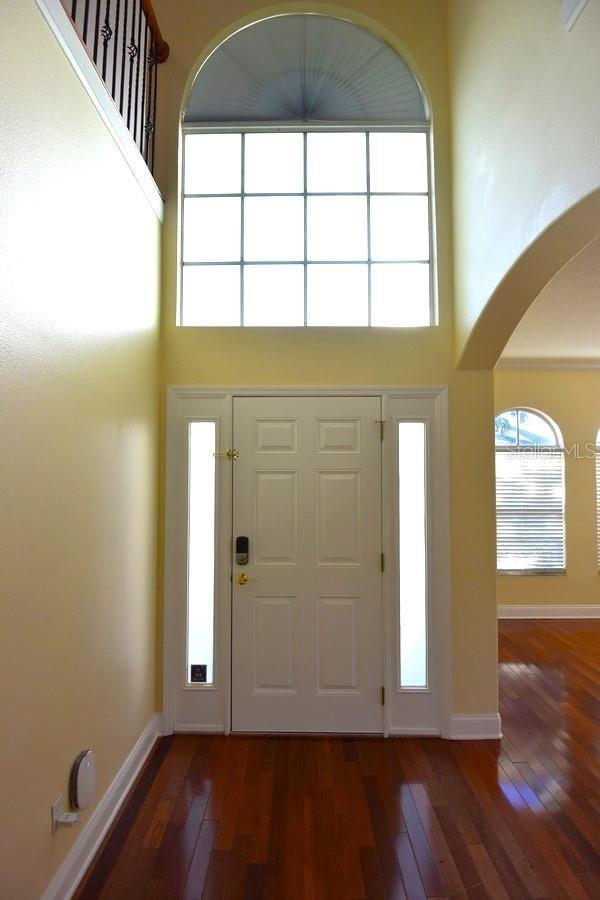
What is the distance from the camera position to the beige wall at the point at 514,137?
1735 millimetres

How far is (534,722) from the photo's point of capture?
3307 millimetres

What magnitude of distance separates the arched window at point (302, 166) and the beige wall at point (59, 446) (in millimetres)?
780

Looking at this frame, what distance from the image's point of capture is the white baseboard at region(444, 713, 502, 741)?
3072mm

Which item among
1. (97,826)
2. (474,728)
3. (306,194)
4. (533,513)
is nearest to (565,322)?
(533,513)

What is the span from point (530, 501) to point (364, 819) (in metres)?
4.37

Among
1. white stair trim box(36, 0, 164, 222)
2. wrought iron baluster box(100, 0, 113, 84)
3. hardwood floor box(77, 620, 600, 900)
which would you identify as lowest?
hardwood floor box(77, 620, 600, 900)

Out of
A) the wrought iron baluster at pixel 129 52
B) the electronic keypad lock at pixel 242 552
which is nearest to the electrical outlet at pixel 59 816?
the electronic keypad lock at pixel 242 552

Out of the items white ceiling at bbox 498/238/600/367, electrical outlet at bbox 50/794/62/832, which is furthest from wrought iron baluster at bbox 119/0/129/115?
electrical outlet at bbox 50/794/62/832

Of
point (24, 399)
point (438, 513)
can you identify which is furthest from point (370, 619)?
point (24, 399)

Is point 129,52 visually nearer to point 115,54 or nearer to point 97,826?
point 115,54

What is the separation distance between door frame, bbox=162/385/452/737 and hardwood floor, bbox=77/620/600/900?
0.17 metres

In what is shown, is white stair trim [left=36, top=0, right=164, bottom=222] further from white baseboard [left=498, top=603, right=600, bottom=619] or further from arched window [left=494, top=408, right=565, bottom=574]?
white baseboard [left=498, top=603, right=600, bottom=619]

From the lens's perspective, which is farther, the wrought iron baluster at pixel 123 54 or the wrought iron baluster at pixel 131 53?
the wrought iron baluster at pixel 131 53

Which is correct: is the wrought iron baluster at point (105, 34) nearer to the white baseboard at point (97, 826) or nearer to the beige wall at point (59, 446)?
the beige wall at point (59, 446)
